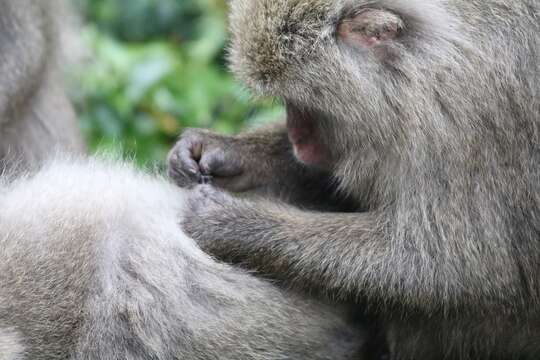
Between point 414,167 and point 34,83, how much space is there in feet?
8.66

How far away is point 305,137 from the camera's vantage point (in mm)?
3107

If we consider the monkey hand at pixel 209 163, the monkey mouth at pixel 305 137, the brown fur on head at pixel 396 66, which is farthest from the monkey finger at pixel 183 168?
the brown fur on head at pixel 396 66

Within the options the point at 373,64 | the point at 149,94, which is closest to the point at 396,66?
the point at 373,64

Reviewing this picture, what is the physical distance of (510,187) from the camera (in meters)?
2.84

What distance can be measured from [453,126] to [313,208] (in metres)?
0.68

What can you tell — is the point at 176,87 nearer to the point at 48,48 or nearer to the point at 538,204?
the point at 48,48

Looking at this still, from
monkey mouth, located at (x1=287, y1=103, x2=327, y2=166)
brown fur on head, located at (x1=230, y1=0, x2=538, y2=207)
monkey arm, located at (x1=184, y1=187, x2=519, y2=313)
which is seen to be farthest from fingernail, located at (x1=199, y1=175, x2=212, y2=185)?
brown fur on head, located at (x1=230, y1=0, x2=538, y2=207)

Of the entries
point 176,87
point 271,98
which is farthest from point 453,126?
point 176,87

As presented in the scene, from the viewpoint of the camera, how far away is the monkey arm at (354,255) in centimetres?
286

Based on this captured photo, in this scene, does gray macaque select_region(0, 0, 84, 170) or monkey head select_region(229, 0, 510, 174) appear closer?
monkey head select_region(229, 0, 510, 174)

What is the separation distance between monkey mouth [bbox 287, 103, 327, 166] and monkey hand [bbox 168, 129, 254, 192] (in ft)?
1.00

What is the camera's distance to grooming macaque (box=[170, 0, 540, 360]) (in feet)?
9.29

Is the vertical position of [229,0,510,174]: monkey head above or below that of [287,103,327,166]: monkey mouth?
above

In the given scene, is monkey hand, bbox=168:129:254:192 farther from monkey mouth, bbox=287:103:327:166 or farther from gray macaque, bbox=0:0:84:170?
gray macaque, bbox=0:0:84:170
